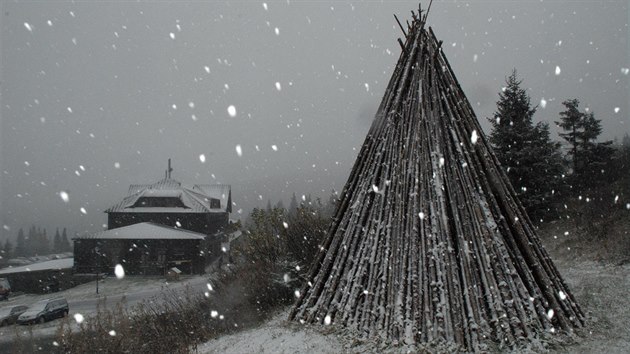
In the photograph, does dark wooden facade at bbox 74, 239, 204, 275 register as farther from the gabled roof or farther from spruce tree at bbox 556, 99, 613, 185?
spruce tree at bbox 556, 99, 613, 185

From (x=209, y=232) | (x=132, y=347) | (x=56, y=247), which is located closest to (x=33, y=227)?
(x=56, y=247)

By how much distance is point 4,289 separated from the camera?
23.7m

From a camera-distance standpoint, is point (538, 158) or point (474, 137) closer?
point (474, 137)

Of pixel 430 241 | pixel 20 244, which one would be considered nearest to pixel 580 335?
pixel 430 241

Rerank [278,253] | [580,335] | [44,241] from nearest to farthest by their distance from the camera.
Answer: [580,335] → [278,253] → [44,241]

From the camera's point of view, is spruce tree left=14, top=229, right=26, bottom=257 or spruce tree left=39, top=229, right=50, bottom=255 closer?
spruce tree left=14, top=229, right=26, bottom=257

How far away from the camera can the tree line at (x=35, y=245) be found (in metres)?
69.0

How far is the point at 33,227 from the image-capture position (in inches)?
3903

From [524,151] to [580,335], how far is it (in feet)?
34.1

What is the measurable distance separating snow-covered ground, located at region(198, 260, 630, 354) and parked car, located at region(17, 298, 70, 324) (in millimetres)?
12433

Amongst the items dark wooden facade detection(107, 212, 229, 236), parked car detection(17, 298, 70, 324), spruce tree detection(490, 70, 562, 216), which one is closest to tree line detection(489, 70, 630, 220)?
spruce tree detection(490, 70, 562, 216)

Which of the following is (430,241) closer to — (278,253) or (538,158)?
(278,253)

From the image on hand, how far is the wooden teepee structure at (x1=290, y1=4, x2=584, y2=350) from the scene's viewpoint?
485 cm

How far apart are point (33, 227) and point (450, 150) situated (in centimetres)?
11816
